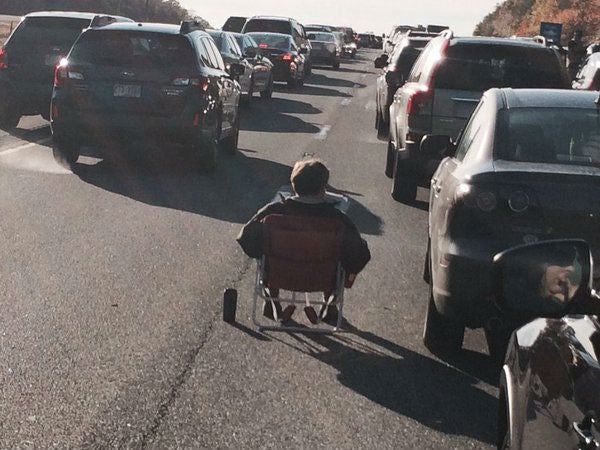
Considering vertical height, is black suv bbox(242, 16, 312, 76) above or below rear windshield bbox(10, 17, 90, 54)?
below

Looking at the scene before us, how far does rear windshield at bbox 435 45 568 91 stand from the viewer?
13000mm

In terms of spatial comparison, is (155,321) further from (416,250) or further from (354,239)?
(416,250)

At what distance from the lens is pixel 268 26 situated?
4097 centimetres

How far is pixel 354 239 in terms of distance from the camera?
7.25m

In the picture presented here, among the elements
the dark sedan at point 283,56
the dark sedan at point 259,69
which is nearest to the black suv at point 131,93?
the dark sedan at point 259,69

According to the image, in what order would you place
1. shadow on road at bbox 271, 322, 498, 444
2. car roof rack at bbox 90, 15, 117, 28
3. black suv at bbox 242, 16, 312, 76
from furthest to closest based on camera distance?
1. black suv at bbox 242, 16, 312, 76
2. car roof rack at bbox 90, 15, 117, 28
3. shadow on road at bbox 271, 322, 498, 444

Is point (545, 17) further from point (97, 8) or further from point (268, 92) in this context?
point (268, 92)

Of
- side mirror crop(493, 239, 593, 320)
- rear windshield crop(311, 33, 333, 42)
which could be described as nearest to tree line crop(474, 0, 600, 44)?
rear windshield crop(311, 33, 333, 42)

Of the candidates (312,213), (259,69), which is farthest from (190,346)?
(259,69)

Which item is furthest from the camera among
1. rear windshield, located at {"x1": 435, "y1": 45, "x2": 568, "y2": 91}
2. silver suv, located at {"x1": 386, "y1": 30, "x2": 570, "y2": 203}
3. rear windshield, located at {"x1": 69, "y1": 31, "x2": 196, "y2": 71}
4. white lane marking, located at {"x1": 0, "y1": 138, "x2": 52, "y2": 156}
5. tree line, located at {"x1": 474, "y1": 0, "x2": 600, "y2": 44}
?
tree line, located at {"x1": 474, "y1": 0, "x2": 600, "y2": 44}

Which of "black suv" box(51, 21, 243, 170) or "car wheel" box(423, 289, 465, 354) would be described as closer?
"car wheel" box(423, 289, 465, 354)

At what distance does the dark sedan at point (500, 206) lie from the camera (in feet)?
21.4

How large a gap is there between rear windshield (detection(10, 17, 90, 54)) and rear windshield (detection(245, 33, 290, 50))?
56.4 ft

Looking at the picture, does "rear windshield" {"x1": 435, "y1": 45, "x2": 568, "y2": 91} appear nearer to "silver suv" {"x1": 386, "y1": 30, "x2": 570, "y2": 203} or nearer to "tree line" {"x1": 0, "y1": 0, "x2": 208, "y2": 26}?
"silver suv" {"x1": 386, "y1": 30, "x2": 570, "y2": 203}
